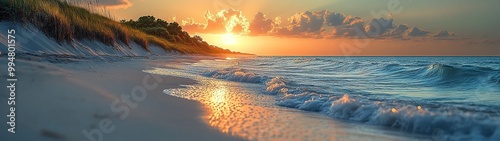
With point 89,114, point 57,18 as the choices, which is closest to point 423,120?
point 89,114

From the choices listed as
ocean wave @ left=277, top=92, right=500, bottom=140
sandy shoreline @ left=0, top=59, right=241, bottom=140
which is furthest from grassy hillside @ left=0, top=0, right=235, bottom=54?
ocean wave @ left=277, top=92, right=500, bottom=140

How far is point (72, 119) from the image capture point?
2.58 m

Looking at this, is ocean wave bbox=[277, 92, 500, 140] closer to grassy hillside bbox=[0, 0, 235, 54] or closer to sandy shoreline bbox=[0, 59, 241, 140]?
sandy shoreline bbox=[0, 59, 241, 140]

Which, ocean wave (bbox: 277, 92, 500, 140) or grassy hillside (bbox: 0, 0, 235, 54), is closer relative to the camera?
ocean wave (bbox: 277, 92, 500, 140)

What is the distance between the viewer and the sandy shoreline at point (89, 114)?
2.33m

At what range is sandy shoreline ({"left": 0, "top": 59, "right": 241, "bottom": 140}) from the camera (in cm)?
233

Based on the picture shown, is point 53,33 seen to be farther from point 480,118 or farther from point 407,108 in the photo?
point 480,118

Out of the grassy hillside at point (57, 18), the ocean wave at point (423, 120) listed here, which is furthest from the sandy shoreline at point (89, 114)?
the grassy hillside at point (57, 18)

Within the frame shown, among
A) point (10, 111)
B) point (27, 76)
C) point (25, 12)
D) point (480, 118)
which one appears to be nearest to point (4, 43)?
point (25, 12)

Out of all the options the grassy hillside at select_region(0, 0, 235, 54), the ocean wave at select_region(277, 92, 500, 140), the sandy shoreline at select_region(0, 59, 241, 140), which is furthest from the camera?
the grassy hillside at select_region(0, 0, 235, 54)

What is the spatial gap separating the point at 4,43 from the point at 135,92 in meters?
2.74

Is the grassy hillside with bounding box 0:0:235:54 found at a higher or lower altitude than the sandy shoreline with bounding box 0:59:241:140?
higher

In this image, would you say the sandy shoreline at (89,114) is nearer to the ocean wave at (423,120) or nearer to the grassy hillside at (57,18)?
the ocean wave at (423,120)

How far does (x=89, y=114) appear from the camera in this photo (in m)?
2.84
